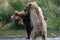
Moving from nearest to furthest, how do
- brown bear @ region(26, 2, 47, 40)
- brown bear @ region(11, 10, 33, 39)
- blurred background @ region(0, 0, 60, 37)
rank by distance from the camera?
brown bear @ region(26, 2, 47, 40) → brown bear @ region(11, 10, 33, 39) → blurred background @ region(0, 0, 60, 37)

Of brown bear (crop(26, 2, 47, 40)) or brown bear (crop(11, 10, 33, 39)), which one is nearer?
brown bear (crop(26, 2, 47, 40))

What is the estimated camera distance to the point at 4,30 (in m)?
11.9

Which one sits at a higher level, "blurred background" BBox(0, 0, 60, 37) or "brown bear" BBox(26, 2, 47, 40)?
"blurred background" BBox(0, 0, 60, 37)

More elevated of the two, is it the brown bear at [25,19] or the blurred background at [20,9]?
the blurred background at [20,9]

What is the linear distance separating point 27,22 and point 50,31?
5.30 meters

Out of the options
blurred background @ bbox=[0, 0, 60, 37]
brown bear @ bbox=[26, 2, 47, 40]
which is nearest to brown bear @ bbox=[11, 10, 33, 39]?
brown bear @ bbox=[26, 2, 47, 40]

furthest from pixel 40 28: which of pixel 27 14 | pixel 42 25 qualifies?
pixel 27 14

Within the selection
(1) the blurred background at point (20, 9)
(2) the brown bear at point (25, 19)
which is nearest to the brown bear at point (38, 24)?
(2) the brown bear at point (25, 19)

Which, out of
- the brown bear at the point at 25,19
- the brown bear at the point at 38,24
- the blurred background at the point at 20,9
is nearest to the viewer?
the brown bear at the point at 38,24

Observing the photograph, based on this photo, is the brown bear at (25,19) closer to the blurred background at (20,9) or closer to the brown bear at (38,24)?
the brown bear at (38,24)

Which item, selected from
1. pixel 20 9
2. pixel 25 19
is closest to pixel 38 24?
pixel 25 19

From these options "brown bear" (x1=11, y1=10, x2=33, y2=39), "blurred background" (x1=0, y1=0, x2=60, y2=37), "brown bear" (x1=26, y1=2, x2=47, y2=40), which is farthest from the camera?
"blurred background" (x1=0, y1=0, x2=60, y2=37)

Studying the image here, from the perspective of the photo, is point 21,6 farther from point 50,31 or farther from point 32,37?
point 32,37

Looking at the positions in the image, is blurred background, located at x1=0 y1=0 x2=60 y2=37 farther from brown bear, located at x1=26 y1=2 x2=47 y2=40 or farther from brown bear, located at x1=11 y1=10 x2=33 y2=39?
brown bear, located at x1=26 y1=2 x2=47 y2=40
